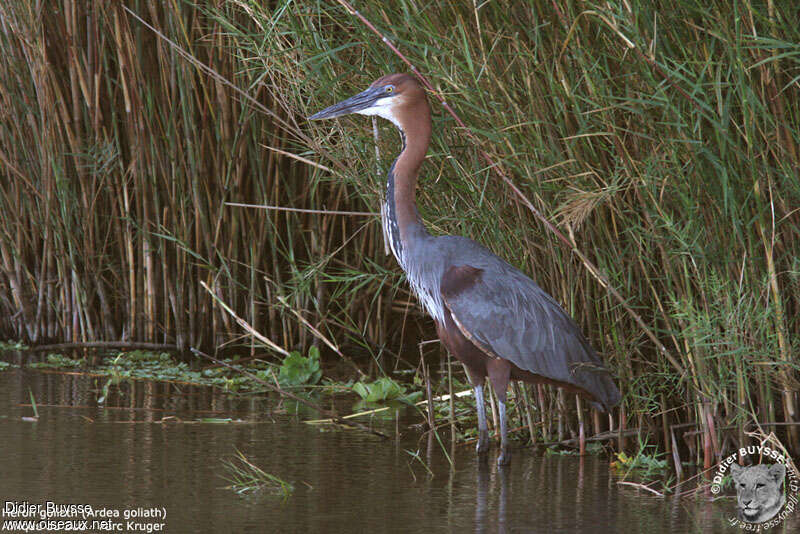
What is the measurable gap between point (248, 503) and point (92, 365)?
104 inches

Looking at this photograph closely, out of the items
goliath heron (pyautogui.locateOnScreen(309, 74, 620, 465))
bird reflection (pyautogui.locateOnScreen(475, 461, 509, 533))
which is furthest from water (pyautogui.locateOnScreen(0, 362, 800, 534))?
goliath heron (pyautogui.locateOnScreen(309, 74, 620, 465))

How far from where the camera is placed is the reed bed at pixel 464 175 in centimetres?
346

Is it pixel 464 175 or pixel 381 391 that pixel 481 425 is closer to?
pixel 464 175

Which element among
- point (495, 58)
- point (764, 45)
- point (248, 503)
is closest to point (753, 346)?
point (764, 45)

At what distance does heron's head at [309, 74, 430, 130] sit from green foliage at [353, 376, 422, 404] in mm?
1522

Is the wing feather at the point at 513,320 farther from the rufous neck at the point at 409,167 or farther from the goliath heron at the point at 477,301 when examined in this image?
the rufous neck at the point at 409,167

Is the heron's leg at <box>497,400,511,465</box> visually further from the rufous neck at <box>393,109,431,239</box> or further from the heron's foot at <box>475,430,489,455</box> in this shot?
the rufous neck at <box>393,109,431,239</box>

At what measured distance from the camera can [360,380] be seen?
5395 mm

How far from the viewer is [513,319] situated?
13.0 ft

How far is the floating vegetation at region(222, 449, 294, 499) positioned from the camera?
3.57 meters

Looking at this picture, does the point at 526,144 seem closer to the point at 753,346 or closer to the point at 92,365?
the point at 753,346

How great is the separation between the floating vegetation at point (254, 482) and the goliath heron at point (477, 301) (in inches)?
34.9

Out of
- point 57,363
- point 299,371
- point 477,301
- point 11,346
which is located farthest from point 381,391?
point 11,346
